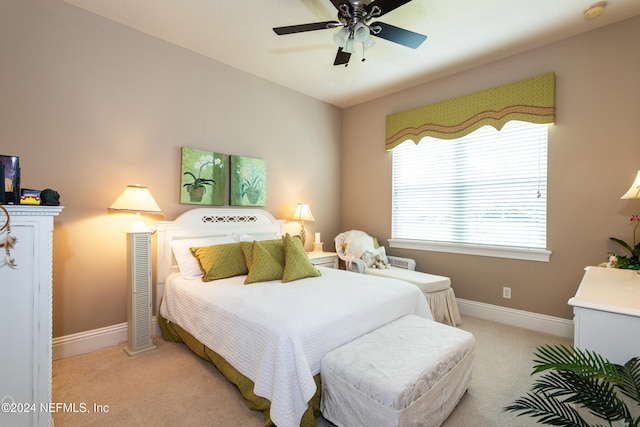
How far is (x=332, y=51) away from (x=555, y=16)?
1953 millimetres

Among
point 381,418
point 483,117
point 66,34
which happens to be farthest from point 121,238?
point 483,117

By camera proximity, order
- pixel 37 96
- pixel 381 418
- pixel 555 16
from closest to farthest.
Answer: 1. pixel 381 418
2. pixel 37 96
3. pixel 555 16

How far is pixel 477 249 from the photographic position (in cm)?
340

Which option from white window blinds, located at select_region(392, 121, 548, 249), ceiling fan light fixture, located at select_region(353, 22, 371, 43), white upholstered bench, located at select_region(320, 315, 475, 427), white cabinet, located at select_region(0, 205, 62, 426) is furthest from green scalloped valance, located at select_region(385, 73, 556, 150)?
white cabinet, located at select_region(0, 205, 62, 426)

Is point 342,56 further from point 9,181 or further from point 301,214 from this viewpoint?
point 9,181

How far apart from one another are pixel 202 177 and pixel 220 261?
1033 millimetres

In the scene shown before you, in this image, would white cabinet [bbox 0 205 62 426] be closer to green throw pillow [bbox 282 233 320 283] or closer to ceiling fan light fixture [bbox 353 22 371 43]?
green throw pillow [bbox 282 233 320 283]

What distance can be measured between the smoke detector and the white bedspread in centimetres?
269

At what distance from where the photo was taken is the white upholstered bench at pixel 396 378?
4.55ft

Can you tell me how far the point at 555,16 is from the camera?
2.50 m

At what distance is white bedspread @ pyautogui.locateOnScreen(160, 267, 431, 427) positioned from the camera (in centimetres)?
154

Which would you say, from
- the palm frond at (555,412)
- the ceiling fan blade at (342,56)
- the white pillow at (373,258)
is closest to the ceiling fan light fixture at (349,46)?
the ceiling fan blade at (342,56)

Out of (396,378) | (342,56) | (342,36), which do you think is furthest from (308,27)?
(396,378)

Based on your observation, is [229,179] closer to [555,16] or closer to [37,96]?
[37,96]
